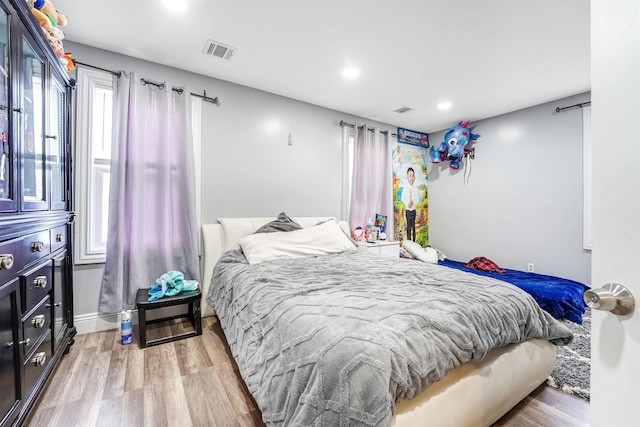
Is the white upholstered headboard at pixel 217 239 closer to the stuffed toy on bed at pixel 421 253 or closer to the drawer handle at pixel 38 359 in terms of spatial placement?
the drawer handle at pixel 38 359

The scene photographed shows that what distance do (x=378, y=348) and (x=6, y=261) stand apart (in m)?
1.44

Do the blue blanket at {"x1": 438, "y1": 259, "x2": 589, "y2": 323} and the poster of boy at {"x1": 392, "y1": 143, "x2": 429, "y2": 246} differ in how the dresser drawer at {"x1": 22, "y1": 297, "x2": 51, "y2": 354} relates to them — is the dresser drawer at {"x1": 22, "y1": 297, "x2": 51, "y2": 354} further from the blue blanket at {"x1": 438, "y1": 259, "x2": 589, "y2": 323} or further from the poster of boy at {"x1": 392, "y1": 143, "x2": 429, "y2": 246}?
the poster of boy at {"x1": 392, "y1": 143, "x2": 429, "y2": 246}

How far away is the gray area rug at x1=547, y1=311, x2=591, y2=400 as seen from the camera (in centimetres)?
162

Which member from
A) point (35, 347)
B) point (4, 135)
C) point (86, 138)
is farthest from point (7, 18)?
point (35, 347)

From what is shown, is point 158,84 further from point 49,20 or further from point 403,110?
point 403,110

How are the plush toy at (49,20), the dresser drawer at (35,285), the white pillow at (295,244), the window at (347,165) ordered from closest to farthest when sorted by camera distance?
1. the dresser drawer at (35,285)
2. the plush toy at (49,20)
3. the white pillow at (295,244)
4. the window at (347,165)

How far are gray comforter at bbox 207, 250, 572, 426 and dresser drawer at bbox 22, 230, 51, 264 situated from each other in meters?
1.03

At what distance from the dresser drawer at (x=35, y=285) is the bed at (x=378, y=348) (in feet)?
3.18

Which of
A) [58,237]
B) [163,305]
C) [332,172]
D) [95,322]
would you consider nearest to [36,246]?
[58,237]

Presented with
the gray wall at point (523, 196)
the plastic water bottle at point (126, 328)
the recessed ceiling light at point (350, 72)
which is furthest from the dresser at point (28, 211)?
the gray wall at point (523, 196)

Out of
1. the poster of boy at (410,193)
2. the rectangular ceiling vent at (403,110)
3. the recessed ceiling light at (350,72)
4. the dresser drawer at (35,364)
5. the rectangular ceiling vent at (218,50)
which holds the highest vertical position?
the rectangular ceiling vent at (218,50)

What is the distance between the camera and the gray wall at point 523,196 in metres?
3.26

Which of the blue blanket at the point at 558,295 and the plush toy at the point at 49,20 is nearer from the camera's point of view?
the plush toy at the point at 49,20

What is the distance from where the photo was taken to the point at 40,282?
55.1 inches
